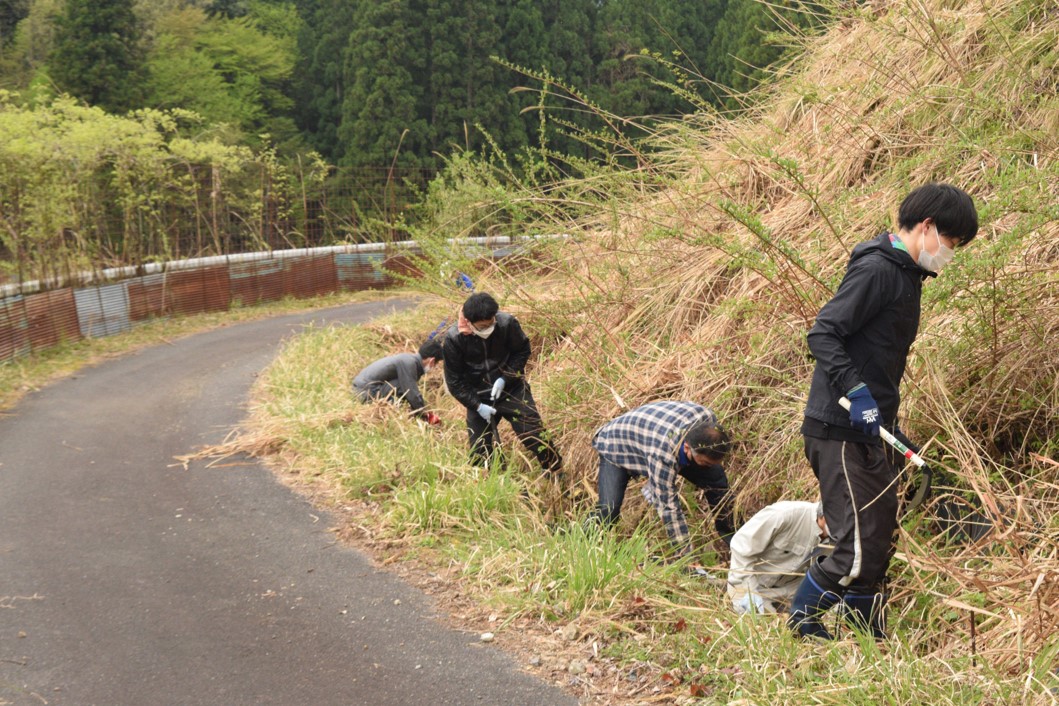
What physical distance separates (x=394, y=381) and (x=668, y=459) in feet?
12.8

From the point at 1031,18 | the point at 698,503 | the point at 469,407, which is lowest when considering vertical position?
the point at 698,503

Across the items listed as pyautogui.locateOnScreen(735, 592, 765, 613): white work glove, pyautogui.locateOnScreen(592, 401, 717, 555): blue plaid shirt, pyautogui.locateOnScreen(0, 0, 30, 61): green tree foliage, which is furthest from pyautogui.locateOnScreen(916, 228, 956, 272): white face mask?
pyautogui.locateOnScreen(0, 0, 30, 61): green tree foliage

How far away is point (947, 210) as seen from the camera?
3.51 m

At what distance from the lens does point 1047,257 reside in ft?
17.0

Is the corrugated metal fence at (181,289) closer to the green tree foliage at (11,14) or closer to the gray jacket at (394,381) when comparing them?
the gray jacket at (394,381)

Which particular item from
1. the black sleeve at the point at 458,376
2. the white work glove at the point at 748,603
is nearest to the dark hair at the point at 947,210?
the white work glove at the point at 748,603

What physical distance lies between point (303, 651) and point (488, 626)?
0.85 metres

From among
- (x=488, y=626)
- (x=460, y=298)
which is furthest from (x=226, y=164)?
(x=488, y=626)

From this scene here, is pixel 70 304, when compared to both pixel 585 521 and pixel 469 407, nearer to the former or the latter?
pixel 469 407

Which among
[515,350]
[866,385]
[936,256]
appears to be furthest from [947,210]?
[515,350]

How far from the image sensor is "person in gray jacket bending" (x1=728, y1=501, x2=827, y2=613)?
4.54 m

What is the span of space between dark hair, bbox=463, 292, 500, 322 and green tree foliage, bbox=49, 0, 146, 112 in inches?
935

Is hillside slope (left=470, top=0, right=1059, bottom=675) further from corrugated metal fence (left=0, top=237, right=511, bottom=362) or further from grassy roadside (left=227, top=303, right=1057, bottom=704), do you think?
corrugated metal fence (left=0, top=237, right=511, bottom=362)

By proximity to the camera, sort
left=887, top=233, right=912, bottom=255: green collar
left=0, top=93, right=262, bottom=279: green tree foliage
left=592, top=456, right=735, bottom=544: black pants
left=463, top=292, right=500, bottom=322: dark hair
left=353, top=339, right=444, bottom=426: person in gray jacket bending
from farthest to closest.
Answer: left=0, top=93, right=262, bottom=279: green tree foliage → left=353, top=339, right=444, bottom=426: person in gray jacket bending → left=463, top=292, right=500, bottom=322: dark hair → left=592, top=456, right=735, bottom=544: black pants → left=887, top=233, right=912, bottom=255: green collar
